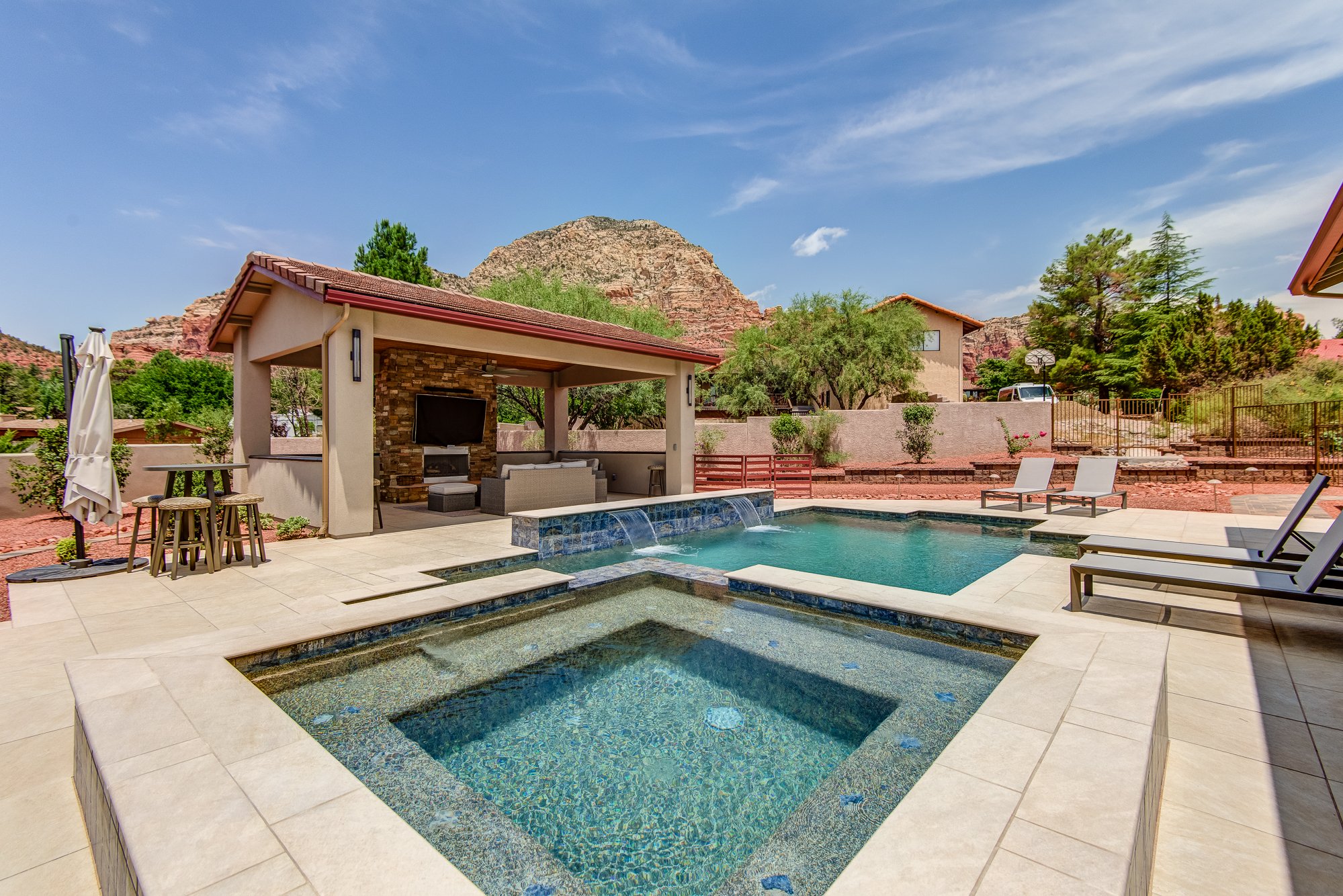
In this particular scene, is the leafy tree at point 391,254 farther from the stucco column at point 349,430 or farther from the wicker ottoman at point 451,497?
the stucco column at point 349,430

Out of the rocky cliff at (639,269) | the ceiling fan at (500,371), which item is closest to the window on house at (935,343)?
the rocky cliff at (639,269)

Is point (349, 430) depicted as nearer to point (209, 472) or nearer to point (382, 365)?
point (209, 472)

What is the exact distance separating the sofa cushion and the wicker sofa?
345 mm

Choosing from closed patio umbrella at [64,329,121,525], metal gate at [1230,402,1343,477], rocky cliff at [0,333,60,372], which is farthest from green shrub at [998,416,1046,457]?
rocky cliff at [0,333,60,372]

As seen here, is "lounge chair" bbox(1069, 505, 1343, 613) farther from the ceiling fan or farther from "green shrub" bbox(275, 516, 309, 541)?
the ceiling fan

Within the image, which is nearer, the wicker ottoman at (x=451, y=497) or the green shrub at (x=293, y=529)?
the green shrub at (x=293, y=529)

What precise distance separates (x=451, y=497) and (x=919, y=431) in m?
13.3

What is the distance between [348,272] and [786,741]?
9.52m

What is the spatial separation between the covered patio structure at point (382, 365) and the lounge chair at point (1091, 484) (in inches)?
247

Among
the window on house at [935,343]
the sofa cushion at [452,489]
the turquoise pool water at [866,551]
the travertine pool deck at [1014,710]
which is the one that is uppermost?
the window on house at [935,343]

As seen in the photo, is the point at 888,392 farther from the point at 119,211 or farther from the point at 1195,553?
the point at 119,211

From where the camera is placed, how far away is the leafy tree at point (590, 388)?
20.6 meters

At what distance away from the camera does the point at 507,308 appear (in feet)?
33.8

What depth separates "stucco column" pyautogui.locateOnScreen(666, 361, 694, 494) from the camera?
11227 millimetres
